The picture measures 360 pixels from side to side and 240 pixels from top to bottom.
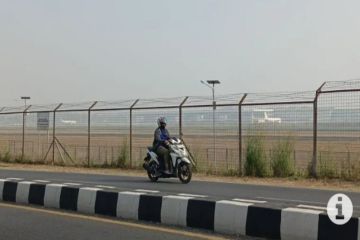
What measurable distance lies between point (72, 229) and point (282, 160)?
1070 cm

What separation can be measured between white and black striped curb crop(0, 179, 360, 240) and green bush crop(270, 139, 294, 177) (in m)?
8.91

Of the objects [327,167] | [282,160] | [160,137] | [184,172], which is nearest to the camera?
[184,172]

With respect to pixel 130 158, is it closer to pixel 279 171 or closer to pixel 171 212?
pixel 279 171

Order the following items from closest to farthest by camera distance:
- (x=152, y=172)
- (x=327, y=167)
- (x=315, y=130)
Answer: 1. (x=152, y=172)
2. (x=327, y=167)
3. (x=315, y=130)

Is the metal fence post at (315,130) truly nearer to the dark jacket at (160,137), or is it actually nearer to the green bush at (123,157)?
the dark jacket at (160,137)

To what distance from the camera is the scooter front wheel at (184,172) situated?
1548 centimetres

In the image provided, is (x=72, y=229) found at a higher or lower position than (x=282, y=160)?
lower

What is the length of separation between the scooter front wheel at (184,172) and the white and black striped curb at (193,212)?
5074mm

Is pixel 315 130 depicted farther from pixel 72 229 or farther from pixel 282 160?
pixel 72 229

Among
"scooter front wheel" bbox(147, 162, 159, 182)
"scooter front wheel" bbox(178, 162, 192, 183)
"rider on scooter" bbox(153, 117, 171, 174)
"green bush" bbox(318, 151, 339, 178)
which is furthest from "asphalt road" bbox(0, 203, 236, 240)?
"green bush" bbox(318, 151, 339, 178)

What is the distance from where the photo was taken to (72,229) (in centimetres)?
838

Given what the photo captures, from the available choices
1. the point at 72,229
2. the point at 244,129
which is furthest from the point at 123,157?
the point at 72,229

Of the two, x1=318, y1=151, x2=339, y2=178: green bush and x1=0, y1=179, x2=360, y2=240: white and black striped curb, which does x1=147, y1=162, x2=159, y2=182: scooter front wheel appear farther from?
x1=0, y1=179, x2=360, y2=240: white and black striped curb

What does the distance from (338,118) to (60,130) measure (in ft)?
49.8
